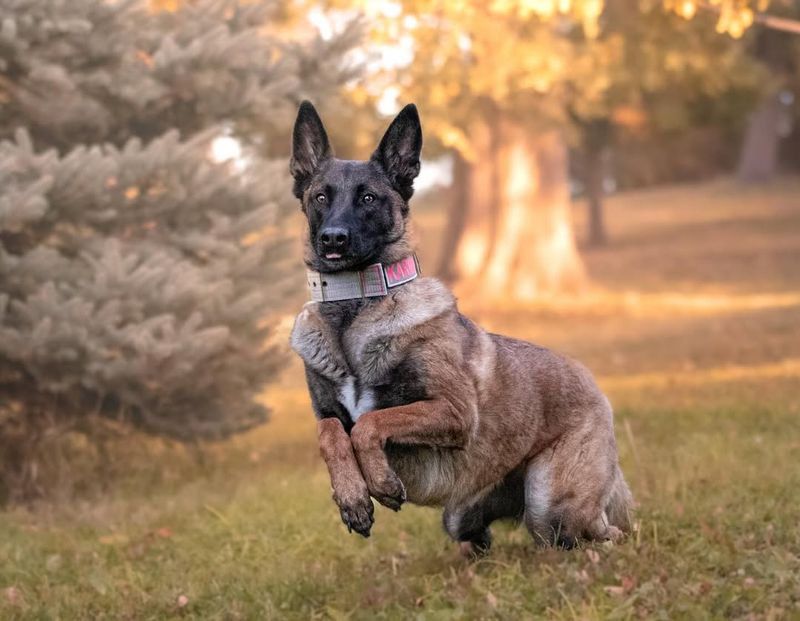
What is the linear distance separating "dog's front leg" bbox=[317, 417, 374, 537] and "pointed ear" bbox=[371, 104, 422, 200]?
1.31 meters

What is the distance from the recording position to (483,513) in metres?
5.96

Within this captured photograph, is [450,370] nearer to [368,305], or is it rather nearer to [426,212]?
[368,305]

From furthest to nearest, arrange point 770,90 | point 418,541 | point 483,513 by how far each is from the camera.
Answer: point 770,90 < point 418,541 < point 483,513

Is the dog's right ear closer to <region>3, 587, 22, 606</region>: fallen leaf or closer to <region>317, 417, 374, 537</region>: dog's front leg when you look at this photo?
<region>317, 417, 374, 537</region>: dog's front leg

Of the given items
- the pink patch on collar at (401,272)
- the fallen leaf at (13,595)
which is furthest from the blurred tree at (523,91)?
the fallen leaf at (13,595)

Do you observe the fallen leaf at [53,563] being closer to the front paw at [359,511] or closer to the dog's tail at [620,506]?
the front paw at [359,511]

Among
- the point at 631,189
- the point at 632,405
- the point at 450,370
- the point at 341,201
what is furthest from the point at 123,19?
the point at 631,189

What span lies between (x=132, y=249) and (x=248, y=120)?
1836 millimetres

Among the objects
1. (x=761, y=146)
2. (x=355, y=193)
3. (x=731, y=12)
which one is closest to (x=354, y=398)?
Result: (x=355, y=193)

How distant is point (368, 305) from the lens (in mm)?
5375

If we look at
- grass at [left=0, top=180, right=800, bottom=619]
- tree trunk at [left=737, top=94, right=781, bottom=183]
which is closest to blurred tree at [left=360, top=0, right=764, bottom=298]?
grass at [left=0, top=180, right=800, bottom=619]

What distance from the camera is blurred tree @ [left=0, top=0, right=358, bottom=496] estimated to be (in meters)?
8.00

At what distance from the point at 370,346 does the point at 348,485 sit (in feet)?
2.13

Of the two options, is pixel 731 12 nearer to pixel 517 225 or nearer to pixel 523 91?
pixel 523 91
